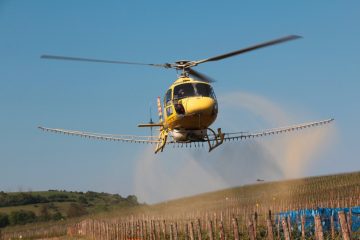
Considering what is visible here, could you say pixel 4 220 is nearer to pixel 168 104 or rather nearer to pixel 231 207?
pixel 231 207

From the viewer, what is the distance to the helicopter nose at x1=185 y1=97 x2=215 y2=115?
2097 centimetres

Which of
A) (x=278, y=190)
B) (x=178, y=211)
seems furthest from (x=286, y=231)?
(x=278, y=190)

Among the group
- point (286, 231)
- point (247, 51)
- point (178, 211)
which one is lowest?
point (286, 231)

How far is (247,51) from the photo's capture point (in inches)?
772

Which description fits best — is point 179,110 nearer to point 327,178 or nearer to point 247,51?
point 247,51

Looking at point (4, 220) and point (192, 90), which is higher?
point (4, 220)

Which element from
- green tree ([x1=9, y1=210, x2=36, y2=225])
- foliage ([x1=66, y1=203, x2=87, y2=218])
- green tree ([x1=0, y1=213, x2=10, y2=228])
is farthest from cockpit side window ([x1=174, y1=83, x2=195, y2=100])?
foliage ([x1=66, y1=203, x2=87, y2=218])

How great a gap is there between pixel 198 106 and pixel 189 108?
39cm

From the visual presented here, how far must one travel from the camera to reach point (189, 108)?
69.1 feet

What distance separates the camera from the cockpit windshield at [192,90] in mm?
21419

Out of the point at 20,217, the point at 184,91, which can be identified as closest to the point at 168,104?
the point at 184,91

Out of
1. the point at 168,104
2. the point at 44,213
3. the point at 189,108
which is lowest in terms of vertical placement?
the point at 189,108

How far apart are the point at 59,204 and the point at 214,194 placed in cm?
5595

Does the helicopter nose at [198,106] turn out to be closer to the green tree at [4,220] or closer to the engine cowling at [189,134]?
the engine cowling at [189,134]
